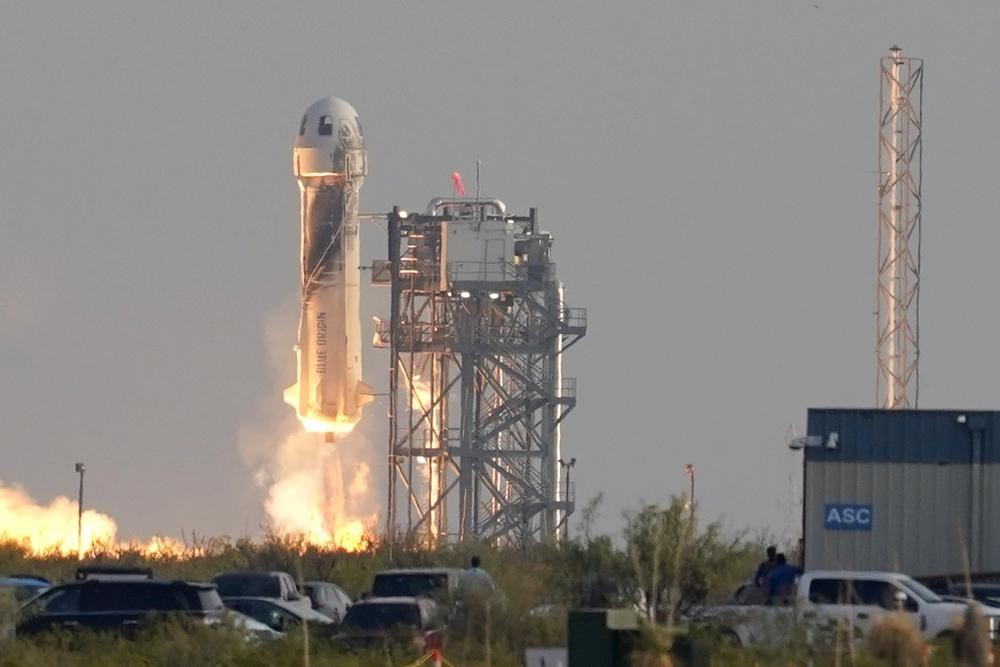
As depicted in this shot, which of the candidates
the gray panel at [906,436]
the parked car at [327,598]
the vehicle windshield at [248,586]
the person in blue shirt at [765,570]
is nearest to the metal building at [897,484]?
the gray panel at [906,436]

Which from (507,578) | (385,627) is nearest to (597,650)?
(385,627)

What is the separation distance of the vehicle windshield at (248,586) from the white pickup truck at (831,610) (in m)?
9.46

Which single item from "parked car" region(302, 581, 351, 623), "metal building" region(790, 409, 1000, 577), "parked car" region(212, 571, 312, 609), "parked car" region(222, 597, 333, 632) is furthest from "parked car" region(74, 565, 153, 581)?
"metal building" region(790, 409, 1000, 577)

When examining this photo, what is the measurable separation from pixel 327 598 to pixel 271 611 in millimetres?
6840

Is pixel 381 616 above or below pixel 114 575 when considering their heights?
below

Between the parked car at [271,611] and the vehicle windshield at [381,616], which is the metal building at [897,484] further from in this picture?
the vehicle windshield at [381,616]

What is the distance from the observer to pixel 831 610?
28297mm

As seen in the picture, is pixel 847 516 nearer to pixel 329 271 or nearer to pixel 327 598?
pixel 327 598

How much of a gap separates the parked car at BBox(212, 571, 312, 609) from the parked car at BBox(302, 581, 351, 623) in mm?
515

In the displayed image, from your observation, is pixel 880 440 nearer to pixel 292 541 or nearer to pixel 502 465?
pixel 292 541

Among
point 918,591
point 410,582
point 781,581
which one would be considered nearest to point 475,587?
point 781,581

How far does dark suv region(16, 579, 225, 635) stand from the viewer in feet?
96.9

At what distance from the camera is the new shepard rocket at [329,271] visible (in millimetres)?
63469

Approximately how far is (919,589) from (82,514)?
130 feet
